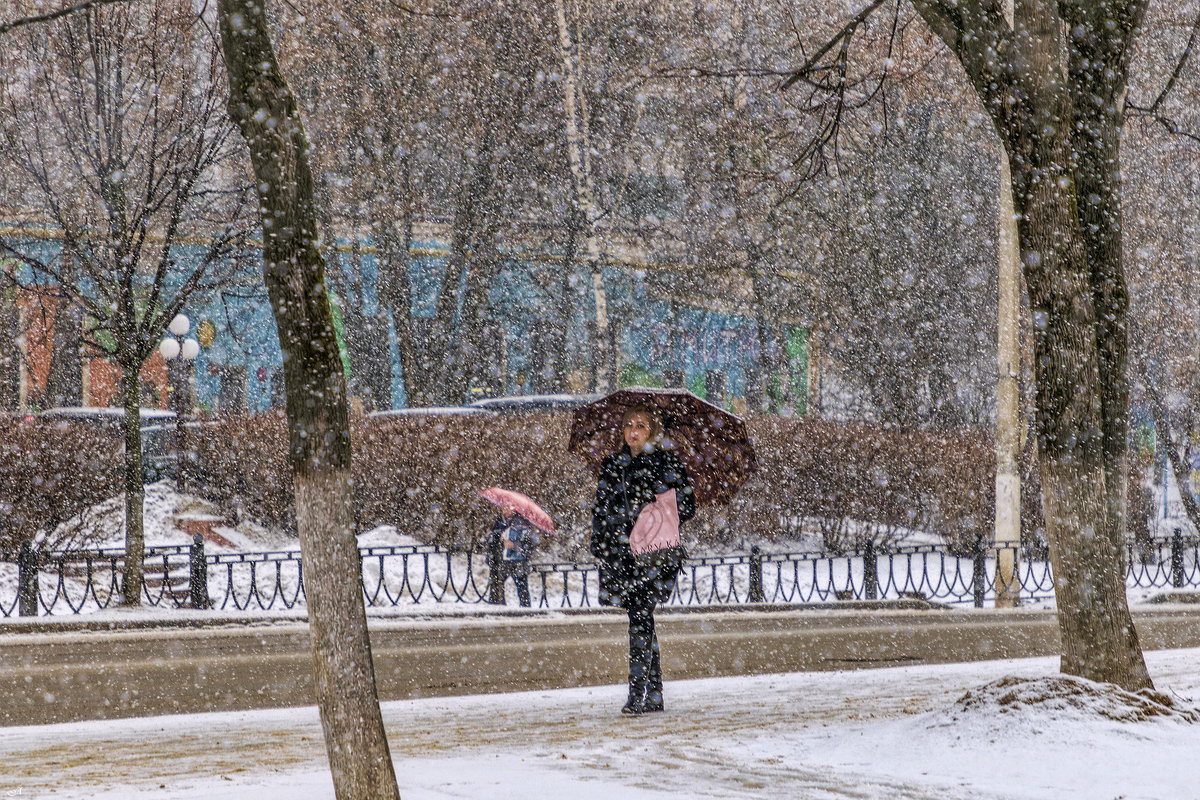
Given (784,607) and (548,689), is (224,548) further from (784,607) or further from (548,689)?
(548,689)

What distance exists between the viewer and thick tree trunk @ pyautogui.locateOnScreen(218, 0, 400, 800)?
514cm

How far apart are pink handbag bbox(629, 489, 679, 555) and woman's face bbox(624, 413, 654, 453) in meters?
0.33

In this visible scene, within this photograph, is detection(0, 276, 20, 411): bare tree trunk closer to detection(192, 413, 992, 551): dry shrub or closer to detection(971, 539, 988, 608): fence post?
detection(192, 413, 992, 551): dry shrub

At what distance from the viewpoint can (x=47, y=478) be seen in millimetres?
19578

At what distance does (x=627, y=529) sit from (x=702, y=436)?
50.7 inches

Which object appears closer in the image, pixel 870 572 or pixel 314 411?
pixel 314 411

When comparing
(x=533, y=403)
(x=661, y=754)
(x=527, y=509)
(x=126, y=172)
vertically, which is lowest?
(x=661, y=754)

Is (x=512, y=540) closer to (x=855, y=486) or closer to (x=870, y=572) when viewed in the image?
(x=870, y=572)

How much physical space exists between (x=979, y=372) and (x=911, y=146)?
5366mm

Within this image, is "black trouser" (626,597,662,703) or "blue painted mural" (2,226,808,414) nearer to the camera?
"black trouser" (626,597,662,703)

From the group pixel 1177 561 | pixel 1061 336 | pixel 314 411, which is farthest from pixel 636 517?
pixel 1177 561

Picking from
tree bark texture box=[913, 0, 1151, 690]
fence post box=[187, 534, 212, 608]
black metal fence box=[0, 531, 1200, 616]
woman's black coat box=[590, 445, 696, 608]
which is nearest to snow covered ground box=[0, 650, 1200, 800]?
tree bark texture box=[913, 0, 1151, 690]

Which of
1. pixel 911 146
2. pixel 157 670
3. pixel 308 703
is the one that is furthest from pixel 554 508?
pixel 911 146

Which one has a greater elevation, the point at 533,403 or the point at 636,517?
the point at 533,403
